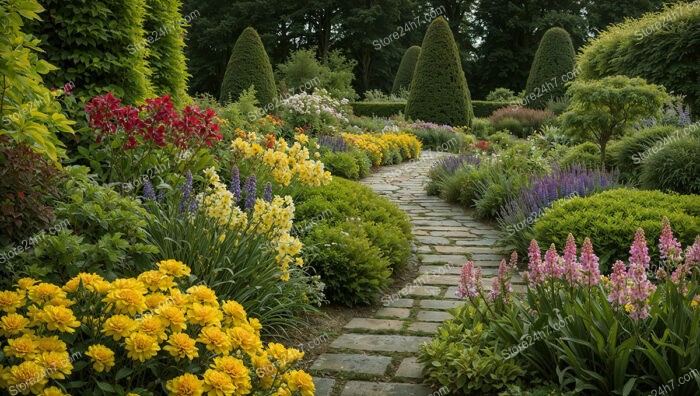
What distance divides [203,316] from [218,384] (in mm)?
282

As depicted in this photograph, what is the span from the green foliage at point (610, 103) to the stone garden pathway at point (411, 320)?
6.79ft

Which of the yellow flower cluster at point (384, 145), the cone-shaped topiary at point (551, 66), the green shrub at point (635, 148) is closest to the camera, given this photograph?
the green shrub at point (635, 148)

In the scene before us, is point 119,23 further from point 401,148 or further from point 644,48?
point 644,48

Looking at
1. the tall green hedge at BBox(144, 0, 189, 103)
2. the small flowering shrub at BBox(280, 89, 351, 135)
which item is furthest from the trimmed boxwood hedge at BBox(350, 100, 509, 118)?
the tall green hedge at BBox(144, 0, 189, 103)

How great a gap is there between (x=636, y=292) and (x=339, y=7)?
112 ft

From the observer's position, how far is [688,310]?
2445 mm

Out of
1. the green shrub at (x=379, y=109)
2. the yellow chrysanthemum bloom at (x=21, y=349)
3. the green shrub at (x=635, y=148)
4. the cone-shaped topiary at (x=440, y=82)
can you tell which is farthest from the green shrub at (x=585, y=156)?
the green shrub at (x=379, y=109)

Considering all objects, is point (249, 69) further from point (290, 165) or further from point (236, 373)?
point (236, 373)

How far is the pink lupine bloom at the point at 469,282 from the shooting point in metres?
2.88

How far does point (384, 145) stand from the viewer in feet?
37.9

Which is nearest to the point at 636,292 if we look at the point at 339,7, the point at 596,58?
the point at 596,58

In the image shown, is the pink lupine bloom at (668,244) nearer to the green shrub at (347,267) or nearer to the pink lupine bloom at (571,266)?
the pink lupine bloom at (571,266)

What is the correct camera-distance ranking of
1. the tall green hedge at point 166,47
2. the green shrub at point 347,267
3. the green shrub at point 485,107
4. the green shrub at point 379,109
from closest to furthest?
the green shrub at point 347,267 < the tall green hedge at point 166,47 < the green shrub at point 379,109 < the green shrub at point 485,107

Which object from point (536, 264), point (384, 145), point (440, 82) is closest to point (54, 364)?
point (536, 264)
